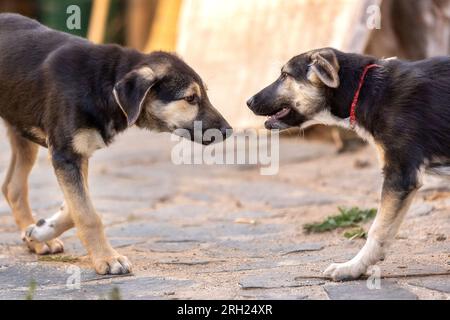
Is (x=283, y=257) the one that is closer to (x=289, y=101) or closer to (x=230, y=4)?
(x=289, y=101)

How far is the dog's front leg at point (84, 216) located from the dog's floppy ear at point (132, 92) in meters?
0.45

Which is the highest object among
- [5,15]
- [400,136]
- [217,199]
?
[5,15]

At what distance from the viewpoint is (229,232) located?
21.7ft

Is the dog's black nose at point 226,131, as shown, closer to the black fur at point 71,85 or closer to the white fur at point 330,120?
the black fur at point 71,85

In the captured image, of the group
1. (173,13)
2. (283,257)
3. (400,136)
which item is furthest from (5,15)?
(173,13)

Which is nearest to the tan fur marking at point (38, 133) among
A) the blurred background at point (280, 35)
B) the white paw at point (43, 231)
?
the white paw at point (43, 231)

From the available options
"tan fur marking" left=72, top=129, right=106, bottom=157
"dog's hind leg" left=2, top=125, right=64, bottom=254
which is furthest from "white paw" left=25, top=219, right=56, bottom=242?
"tan fur marking" left=72, top=129, right=106, bottom=157

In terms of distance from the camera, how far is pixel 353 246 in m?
5.78

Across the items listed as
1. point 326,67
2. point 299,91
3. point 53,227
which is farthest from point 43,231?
point 326,67

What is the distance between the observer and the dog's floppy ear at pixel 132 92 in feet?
16.9

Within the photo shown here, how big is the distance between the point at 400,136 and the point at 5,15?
3029 millimetres

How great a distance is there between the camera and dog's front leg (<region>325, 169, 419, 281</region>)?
4.79 m

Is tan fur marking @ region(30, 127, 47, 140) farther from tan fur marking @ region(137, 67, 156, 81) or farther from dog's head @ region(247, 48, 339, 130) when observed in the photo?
dog's head @ region(247, 48, 339, 130)

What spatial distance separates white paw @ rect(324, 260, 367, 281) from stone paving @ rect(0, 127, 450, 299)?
61 millimetres
